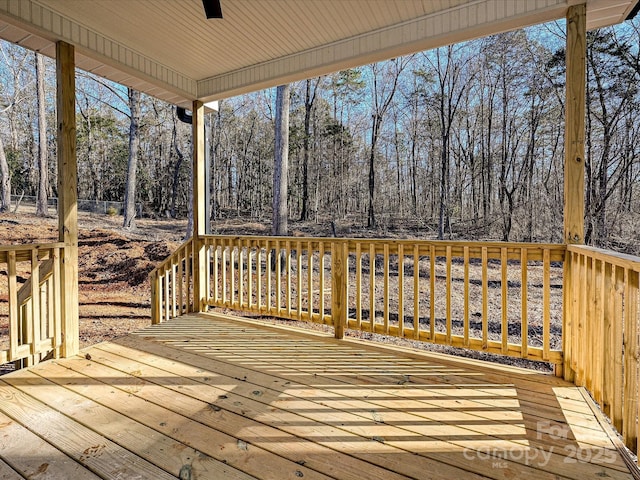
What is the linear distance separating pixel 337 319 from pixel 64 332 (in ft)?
8.01

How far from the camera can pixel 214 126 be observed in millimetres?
13938

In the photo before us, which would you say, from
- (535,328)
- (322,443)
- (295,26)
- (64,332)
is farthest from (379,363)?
(535,328)

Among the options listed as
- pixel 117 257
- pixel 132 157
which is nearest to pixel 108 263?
pixel 117 257

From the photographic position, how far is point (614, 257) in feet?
5.78

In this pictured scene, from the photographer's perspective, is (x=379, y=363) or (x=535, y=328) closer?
(x=379, y=363)

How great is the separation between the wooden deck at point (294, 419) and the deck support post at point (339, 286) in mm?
450

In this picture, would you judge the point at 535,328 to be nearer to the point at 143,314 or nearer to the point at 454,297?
the point at 454,297

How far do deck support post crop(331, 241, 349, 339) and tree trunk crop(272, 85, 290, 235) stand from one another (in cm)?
523

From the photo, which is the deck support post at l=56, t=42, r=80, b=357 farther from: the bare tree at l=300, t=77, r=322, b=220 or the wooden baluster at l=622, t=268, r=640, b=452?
the bare tree at l=300, t=77, r=322, b=220

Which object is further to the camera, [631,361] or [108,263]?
[108,263]

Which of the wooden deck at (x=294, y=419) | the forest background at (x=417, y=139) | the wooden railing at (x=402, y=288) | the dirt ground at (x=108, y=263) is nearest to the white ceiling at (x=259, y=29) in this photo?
the wooden railing at (x=402, y=288)

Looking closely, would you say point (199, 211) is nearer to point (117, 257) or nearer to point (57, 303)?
point (57, 303)

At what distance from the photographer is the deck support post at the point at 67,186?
297 centimetres

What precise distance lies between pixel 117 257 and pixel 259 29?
29.4 ft
